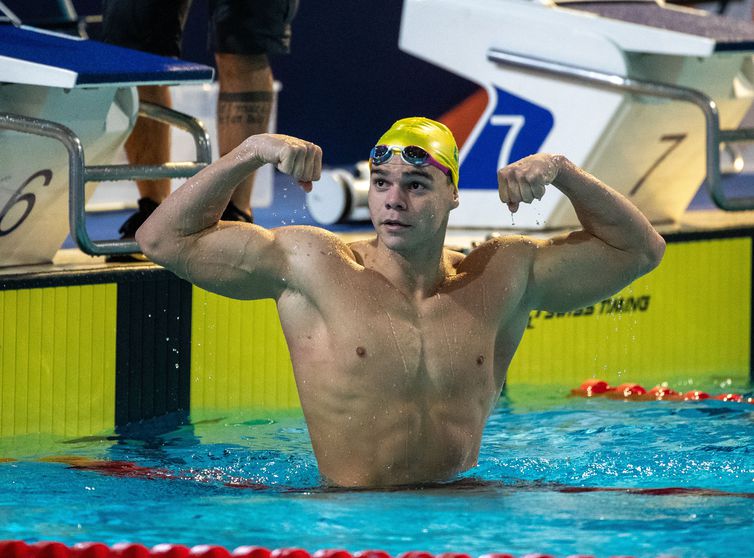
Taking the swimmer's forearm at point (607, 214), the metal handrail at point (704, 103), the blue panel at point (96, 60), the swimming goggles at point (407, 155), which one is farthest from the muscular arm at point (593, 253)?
the metal handrail at point (704, 103)

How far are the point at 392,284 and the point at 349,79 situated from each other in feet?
20.3

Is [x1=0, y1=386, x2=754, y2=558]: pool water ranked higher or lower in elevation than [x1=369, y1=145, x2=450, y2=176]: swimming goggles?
lower

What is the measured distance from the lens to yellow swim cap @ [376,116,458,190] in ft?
11.0

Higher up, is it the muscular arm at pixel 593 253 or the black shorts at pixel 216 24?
the black shorts at pixel 216 24

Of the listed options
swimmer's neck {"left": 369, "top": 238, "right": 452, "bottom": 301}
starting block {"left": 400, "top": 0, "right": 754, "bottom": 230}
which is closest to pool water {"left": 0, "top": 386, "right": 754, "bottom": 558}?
swimmer's neck {"left": 369, "top": 238, "right": 452, "bottom": 301}

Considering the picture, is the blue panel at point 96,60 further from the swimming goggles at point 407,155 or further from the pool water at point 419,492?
the swimming goggles at point 407,155

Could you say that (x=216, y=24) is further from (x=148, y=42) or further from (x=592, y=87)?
(x=592, y=87)

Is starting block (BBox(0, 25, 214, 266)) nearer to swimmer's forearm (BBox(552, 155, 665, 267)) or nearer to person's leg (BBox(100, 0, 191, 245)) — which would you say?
person's leg (BBox(100, 0, 191, 245))

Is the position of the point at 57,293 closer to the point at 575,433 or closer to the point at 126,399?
the point at 126,399

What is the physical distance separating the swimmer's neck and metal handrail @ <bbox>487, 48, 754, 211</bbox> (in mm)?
2331

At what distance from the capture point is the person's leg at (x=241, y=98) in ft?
16.9

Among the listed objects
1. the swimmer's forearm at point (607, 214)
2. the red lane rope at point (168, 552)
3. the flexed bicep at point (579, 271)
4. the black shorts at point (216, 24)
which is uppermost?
the black shorts at point (216, 24)

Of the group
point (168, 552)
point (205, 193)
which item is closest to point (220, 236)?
point (205, 193)

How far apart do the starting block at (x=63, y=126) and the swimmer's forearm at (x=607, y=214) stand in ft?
4.84
